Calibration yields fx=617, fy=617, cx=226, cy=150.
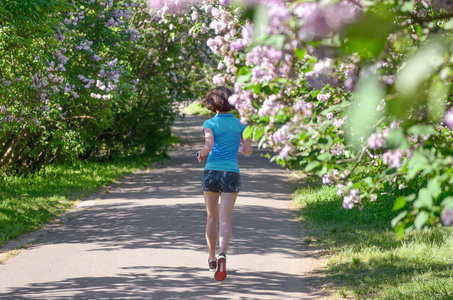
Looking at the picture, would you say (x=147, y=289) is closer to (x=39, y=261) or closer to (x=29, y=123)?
(x=39, y=261)

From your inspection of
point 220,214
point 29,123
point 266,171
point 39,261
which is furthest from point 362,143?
point 266,171

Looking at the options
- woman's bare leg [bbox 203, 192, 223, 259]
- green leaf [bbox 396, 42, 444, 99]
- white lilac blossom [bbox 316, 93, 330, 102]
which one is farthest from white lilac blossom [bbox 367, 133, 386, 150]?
woman's bare leg [bbox 203, 192, 223, 259]

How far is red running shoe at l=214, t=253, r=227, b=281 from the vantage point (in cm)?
647

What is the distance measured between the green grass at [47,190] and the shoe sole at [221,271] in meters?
3.56

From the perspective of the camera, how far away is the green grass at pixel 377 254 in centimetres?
607

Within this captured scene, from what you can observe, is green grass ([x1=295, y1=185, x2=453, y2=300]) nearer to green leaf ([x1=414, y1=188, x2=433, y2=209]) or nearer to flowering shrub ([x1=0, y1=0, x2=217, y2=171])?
green leaf ([x1=414, y1=188, x2=433, y2=209])

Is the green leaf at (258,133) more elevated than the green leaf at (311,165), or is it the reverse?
the green leaf at (258,133)

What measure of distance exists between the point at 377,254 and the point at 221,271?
2.09 m

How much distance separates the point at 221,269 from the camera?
6480 millimetres

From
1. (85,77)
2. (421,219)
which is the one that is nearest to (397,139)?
(421,219)

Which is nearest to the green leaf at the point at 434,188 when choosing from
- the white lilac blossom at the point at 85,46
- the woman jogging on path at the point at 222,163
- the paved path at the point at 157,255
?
the paved path at the point at 157,255

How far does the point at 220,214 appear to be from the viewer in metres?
6.69

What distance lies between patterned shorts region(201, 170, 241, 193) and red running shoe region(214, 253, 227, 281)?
0.69m

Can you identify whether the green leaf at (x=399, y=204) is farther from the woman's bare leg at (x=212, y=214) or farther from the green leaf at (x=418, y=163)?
the woman's bare leg at (x=212, y=214)
